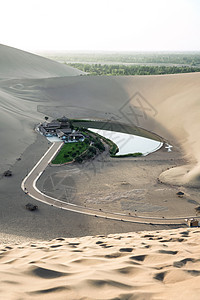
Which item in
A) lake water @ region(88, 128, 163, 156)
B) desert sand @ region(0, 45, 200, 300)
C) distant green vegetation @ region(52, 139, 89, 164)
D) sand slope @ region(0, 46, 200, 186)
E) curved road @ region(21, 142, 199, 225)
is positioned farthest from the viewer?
lake water @ region(88, 128, 163, 156)

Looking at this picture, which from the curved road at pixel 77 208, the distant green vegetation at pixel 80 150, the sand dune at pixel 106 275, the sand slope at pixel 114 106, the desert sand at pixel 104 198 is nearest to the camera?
the sand dune at pixel 106 275

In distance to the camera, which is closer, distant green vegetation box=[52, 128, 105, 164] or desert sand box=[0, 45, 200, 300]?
desert sand box=[0, 45, 200, 300]

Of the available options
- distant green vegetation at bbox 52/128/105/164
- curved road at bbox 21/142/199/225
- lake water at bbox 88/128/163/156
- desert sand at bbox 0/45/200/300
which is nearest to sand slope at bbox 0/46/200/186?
desert sand at bbox 0/45/200/300

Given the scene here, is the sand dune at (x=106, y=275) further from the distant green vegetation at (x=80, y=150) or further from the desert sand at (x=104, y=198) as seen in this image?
the distant green vegetation at (x=80, y=150)

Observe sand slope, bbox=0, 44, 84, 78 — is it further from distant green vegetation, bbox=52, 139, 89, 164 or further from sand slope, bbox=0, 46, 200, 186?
distant green vegetation, bbox=52, 139, 89, 164

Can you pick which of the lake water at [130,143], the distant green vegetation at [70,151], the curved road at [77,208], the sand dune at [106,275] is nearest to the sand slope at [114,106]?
the lake water at [130,143]

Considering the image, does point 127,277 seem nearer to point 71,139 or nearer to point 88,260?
point 88,260

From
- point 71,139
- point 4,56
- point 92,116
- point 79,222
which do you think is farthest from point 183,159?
point 4,56
